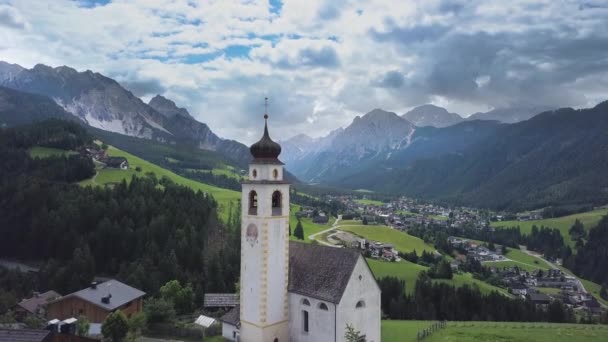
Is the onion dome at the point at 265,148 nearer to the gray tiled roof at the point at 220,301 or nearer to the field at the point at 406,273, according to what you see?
the gray tiled roof at the point at 220,301

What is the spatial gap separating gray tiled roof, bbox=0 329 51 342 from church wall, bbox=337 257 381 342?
21702 millimetres

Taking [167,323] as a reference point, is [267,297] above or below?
above

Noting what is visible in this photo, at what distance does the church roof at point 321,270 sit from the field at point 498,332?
39.3 ft

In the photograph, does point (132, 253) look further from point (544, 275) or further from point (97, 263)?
point (544, 275)

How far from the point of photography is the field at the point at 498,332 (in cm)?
4709

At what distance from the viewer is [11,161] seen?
142000 mm

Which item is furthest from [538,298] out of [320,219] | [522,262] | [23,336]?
[23,336]

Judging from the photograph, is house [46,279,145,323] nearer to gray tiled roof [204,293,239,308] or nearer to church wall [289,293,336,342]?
gray tiled roof [204,293,239,308]

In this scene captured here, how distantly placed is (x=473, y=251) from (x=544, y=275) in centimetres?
2750

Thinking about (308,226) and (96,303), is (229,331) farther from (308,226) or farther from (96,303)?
(308,226)

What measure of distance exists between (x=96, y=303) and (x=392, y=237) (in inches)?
4743

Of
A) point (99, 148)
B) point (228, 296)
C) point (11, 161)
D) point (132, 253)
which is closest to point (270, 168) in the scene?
point (228, 296)

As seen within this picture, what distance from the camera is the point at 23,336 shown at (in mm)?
25750

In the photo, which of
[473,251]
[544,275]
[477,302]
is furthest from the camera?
[473,251]
